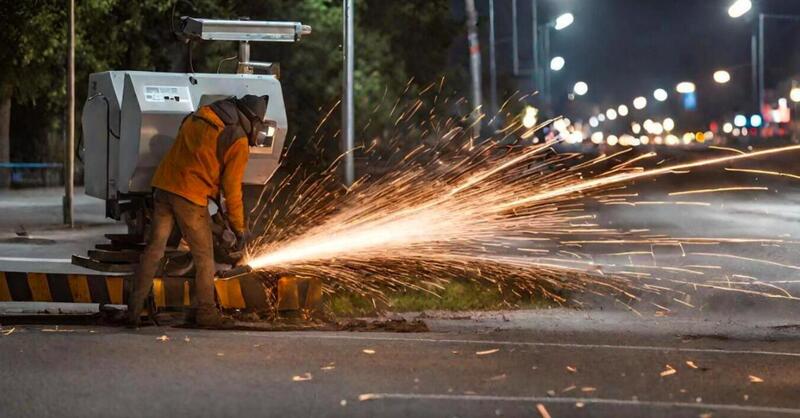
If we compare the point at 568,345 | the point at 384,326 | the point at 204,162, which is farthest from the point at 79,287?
the point at 568,345

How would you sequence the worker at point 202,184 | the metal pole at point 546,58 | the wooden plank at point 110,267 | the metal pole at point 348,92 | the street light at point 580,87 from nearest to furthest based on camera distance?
the worker at point 202,184
the wooden plank at point 110,267
the metal pole at point 348,92
the metal pole at point 546,58
the street light at point 580,87

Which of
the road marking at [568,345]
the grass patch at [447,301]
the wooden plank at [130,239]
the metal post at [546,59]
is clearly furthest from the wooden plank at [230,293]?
the metal post at [546,59]

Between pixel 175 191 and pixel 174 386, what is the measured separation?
2.40 metres

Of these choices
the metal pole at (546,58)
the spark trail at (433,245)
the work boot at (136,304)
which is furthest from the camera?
the metal pole at (546,58)

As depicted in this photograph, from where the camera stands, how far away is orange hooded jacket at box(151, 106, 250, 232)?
9719 mm

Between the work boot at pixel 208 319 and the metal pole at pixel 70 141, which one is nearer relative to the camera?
the work boot at pixel 208 319

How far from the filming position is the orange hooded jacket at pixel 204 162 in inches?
383

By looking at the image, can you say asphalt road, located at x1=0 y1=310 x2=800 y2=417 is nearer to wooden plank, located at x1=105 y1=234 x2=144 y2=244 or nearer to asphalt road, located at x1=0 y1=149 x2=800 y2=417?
asphalt road, located at x1=0 y1=149 x2=800 y2=417

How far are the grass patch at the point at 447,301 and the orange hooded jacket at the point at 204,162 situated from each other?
3.25 m

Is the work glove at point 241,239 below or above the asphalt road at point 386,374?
above

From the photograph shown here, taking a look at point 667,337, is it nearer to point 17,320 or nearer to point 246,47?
point 246,47

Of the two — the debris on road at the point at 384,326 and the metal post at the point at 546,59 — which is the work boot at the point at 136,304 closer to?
the debris on road at the point at 384,326

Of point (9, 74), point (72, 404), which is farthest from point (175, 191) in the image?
point (9, 74)

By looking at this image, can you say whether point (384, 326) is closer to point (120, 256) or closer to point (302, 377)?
point (120, 256)
